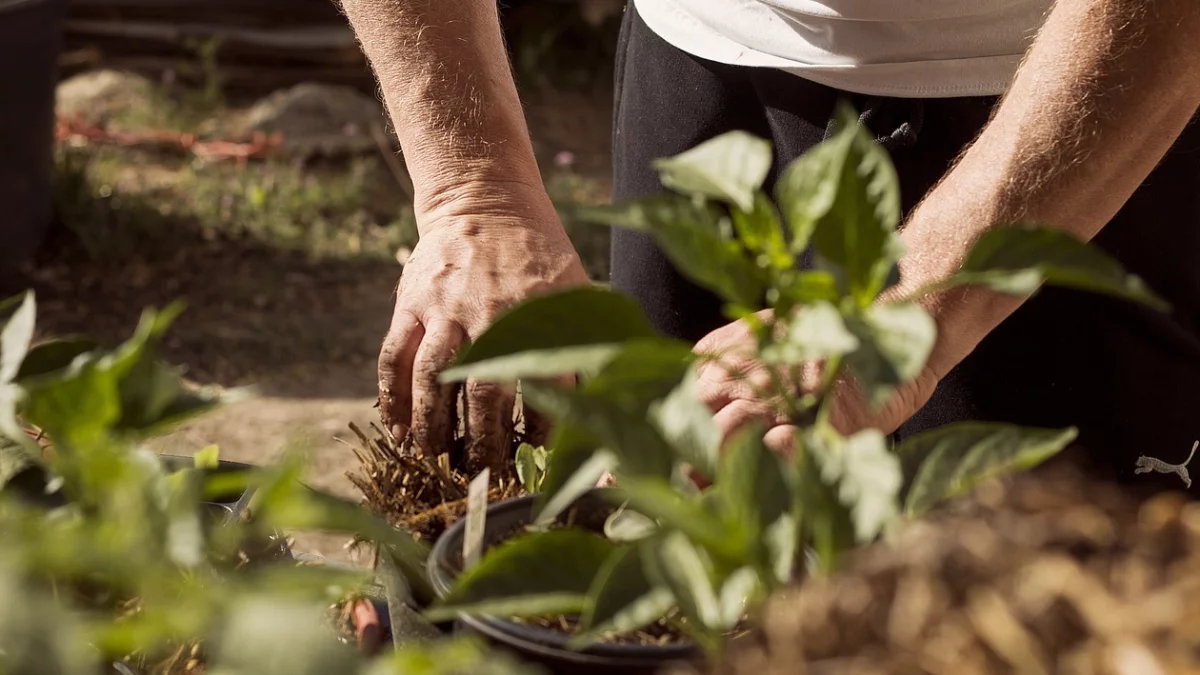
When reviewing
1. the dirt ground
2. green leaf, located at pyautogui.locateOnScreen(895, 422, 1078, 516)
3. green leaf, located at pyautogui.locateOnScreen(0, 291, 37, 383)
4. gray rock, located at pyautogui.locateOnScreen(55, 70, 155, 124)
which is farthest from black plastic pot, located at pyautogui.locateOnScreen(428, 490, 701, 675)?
gray rock, located at pyautogui.locateOnScreen(55, 70, 155, 124)

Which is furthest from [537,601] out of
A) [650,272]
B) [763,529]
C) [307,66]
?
[307,66]

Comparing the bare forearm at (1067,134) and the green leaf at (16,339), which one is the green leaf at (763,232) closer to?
the green leaf at (16,339)

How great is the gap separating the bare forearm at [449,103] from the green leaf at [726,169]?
72 centimetres

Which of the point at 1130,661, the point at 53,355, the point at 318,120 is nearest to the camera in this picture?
the point at 1130,661

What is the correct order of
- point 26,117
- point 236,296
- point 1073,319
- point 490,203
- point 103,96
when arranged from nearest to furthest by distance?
1. point 490,203
2. point 1073,319
3. point 26,117
4. point 236,296
5. point 103,96

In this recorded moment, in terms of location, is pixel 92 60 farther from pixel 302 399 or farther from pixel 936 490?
pixel 936 490

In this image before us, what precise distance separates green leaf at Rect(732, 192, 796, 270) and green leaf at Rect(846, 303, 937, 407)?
0.07 metres

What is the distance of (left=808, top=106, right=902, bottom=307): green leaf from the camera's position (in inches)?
20.1

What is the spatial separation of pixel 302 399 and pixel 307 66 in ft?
7.16

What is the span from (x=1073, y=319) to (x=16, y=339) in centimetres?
110

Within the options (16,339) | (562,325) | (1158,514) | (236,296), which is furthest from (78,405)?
(236,296)

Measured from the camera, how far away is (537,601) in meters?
0.55

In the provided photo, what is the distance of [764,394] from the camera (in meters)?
0.55

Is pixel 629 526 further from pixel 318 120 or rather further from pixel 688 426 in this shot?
pixel 318 120
